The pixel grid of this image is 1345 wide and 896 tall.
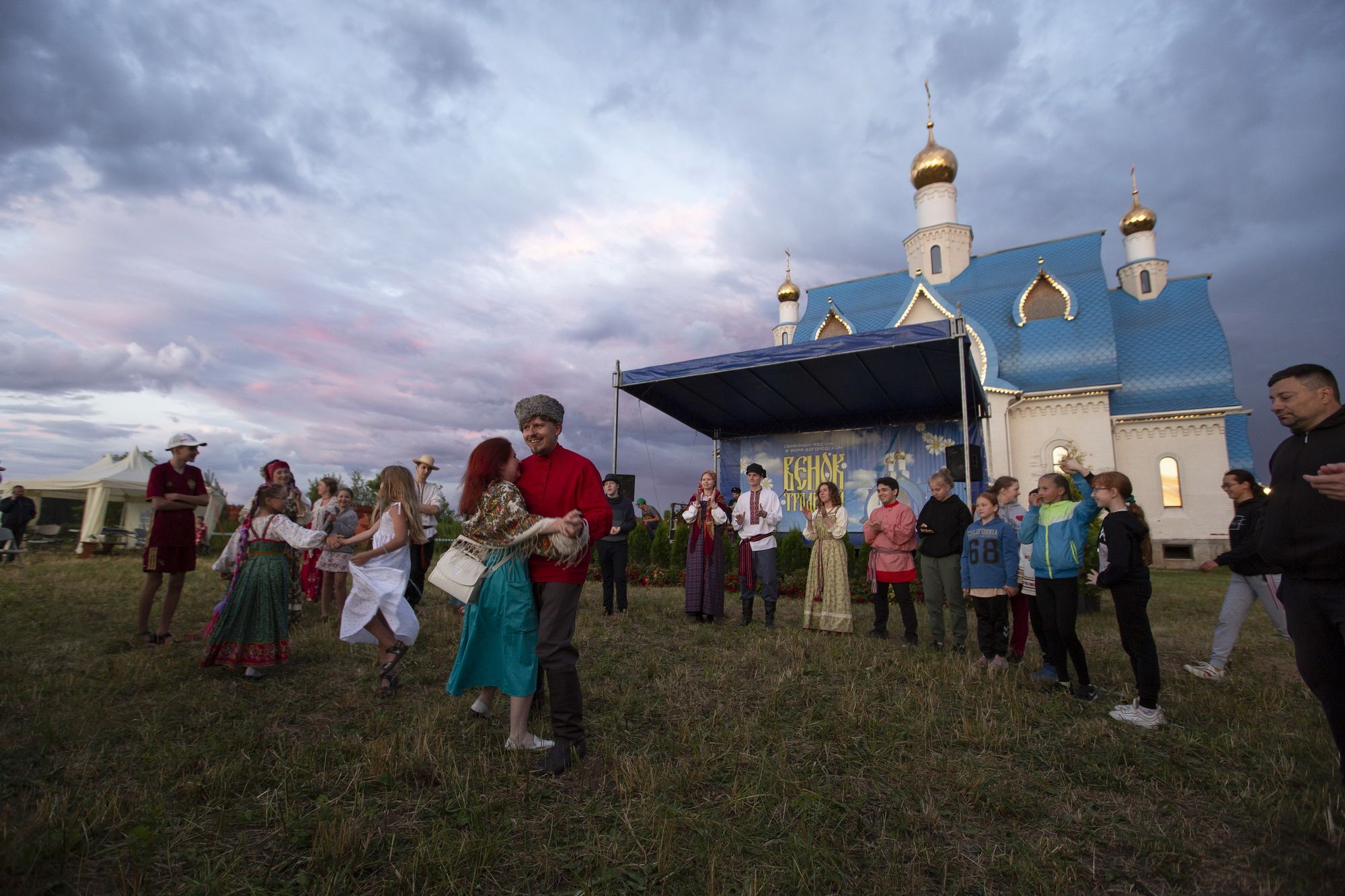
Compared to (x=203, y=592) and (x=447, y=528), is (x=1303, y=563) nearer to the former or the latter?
(x=203, y=592)

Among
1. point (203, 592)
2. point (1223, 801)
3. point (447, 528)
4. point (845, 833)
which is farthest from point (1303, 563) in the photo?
point (447, 528)

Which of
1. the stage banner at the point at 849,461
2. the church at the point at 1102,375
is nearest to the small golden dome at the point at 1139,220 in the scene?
the church at the point at 1102,375

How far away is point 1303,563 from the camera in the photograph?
2568 mm

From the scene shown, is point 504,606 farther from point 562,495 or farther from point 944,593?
point 944,593

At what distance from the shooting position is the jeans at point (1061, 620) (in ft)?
14.5

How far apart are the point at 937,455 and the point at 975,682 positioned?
15.2 m

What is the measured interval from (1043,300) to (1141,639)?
83.2 feet

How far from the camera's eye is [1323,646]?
2570 millimetres

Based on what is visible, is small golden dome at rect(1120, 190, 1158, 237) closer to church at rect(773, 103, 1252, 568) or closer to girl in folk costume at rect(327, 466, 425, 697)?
church at rect(773, 103, 1252, 568)

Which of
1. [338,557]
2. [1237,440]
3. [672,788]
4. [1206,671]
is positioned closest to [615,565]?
[338,557]

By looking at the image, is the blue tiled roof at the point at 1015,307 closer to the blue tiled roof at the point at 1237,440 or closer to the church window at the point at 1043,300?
the church window at the point at 1043,300

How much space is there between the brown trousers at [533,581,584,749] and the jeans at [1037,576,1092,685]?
3.44m

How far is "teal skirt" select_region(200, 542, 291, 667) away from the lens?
4.64 metres

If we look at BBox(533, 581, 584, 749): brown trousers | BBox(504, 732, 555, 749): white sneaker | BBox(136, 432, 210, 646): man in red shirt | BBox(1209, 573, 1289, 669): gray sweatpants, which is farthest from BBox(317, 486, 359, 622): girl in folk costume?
BBox(1209, 573, 1289, 669): gray sweatpants
